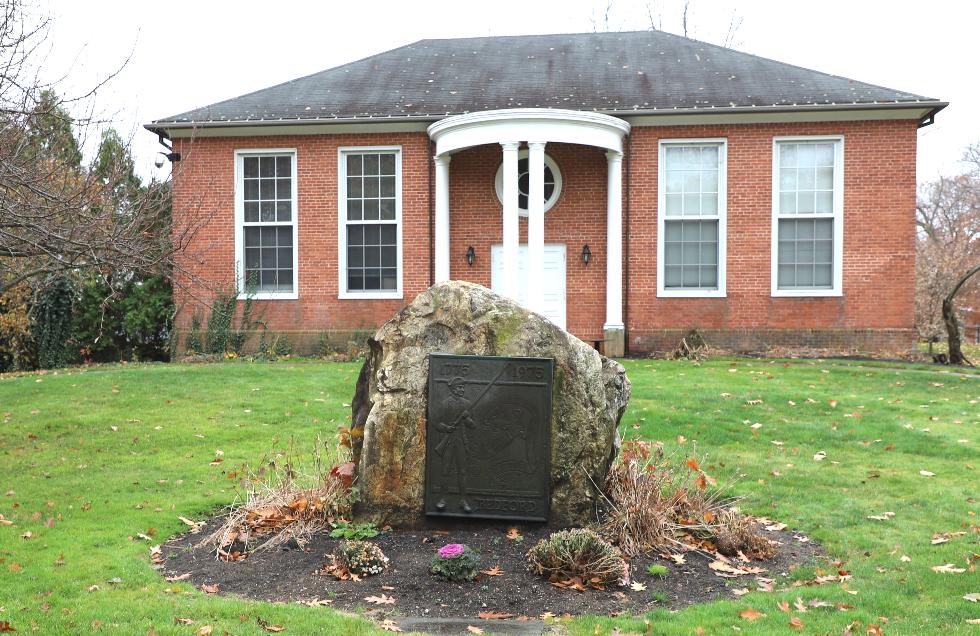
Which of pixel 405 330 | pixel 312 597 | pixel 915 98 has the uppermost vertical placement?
pixel 915 98

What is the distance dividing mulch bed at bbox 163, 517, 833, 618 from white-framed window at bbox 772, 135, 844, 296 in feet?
40.1

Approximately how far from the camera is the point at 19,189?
25.8 ft

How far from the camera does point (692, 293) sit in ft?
57.0

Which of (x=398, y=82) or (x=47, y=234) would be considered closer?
(x=47, y=234)

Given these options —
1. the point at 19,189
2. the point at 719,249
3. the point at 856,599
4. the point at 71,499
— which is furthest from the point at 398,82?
the point at 856,599

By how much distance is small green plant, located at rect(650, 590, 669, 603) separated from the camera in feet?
15.9

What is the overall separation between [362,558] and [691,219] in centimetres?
1365

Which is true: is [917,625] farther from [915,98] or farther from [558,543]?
[915,98]

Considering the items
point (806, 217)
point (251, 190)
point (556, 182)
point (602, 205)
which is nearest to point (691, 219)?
point (602, 205)

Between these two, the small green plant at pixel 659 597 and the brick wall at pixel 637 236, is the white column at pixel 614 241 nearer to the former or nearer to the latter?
the brick wall at pixel 637 236

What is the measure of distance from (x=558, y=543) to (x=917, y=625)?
6.44 feet

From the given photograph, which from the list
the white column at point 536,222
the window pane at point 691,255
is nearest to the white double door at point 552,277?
the white column at point 536,222

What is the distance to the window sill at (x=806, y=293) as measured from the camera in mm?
17125

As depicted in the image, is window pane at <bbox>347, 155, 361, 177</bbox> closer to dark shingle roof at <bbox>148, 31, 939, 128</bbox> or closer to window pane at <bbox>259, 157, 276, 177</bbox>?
dark shingle roof at <bbox>148, 31, 939, 128</bbox>
